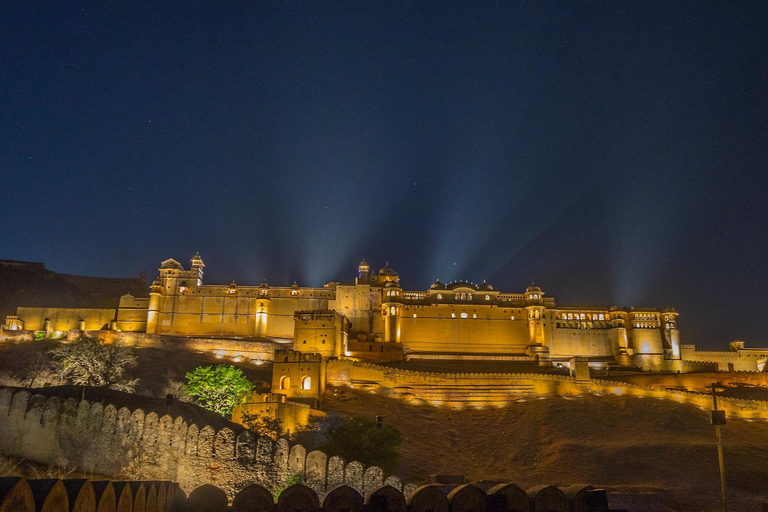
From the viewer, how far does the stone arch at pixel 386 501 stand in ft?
23.2

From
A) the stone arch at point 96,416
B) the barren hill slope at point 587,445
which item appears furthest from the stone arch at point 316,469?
the barren hill slope at point 587,445

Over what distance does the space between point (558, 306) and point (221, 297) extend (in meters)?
49.3

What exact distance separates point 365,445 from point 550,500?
30.4 meters

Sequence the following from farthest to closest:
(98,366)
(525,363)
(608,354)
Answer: (608,354)
(525,363)
(98,366)

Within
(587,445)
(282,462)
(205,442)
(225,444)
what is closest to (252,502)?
(282,462)

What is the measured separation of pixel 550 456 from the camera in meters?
45.3

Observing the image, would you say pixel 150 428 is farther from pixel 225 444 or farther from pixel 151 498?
pixel 151 498

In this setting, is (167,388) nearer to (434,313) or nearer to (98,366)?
(98,366)

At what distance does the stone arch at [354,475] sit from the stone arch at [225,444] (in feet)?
15.9

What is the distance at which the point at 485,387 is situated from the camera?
211 feet

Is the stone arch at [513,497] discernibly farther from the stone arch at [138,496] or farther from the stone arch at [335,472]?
the stone arch at [335,472]

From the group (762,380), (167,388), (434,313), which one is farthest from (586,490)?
(434,313)

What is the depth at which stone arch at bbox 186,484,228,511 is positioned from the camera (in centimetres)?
791

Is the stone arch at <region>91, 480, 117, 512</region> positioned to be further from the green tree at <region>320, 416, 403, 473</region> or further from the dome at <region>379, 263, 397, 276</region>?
the dome at <region>379, 263, 397, 276</region>
